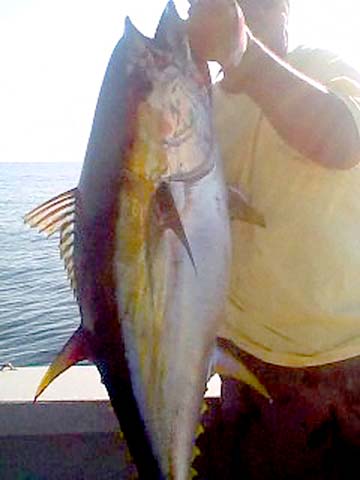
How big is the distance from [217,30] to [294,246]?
2.49ft

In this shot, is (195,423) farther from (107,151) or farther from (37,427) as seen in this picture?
(37,427)

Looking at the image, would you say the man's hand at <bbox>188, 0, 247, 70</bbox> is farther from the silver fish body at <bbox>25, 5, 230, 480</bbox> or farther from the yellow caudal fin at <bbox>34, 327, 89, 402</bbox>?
the yellow caudal fin at <bbox>34, 327, 89, 402</bbox>

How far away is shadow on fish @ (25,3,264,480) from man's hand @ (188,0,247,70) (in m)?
0.03

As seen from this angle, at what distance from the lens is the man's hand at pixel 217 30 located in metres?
1.76

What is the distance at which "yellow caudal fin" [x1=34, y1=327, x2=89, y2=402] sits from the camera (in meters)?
2.04

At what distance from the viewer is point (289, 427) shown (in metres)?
2.52

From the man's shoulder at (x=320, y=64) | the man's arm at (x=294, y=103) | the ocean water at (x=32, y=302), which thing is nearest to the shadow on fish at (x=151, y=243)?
the man's arm at (x=294, y=103)

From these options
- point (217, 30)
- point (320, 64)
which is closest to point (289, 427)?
point (320, 64)

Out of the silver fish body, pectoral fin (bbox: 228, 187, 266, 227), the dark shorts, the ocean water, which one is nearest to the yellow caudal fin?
the silver fish body

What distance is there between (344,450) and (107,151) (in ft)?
3.87

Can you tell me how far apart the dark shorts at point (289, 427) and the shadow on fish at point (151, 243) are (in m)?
0.38

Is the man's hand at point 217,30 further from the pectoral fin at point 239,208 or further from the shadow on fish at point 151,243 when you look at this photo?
the pectoral fin at point 239,208

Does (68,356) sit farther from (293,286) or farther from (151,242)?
(293,286)

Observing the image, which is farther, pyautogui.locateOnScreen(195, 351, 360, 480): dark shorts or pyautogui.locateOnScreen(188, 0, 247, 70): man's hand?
pyautogui.locateOnScreen(195, 351, 360, 480): dark shorts
